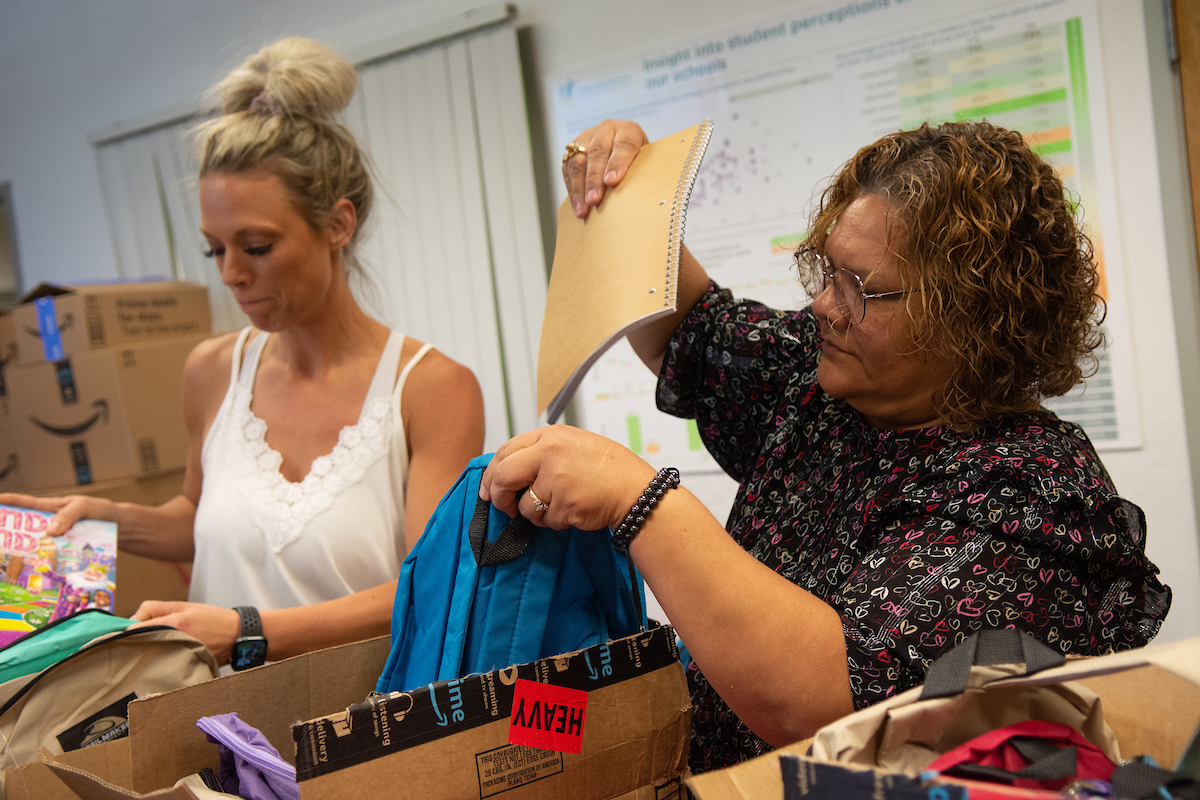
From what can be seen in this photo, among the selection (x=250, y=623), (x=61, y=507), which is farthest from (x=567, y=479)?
(x=61, y=507)

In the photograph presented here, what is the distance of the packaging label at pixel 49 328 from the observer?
3.08 metres

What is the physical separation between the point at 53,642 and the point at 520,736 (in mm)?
676

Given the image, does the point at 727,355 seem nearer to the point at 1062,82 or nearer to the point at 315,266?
the point at 315,266

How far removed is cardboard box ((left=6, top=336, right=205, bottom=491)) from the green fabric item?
222 cm

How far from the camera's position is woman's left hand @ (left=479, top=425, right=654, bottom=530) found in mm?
792

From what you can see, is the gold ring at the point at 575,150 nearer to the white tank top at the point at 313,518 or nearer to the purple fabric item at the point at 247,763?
the white tank top at the point at 313,518

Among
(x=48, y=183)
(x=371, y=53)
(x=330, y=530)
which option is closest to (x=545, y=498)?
(x=330, y=530)

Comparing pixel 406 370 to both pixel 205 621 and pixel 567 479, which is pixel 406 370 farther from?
pixel 567 479

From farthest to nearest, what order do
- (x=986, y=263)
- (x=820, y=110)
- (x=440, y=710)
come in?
(x=820, y=110)
(x=986, y=263)
(x=440, y=710)

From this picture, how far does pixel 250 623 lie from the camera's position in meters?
1.23

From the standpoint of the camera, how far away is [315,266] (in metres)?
1.55

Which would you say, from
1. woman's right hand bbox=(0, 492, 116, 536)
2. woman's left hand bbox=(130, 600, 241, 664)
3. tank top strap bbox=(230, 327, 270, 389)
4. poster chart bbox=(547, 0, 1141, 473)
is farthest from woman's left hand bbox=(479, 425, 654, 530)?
poster chart bbox=(547, 0, 1141, 473)

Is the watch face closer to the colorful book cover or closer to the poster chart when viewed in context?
the colorful book cover

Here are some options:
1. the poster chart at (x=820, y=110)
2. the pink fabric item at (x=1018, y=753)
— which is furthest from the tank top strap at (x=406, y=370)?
the pink fabric item at (x=1018, y=753)
